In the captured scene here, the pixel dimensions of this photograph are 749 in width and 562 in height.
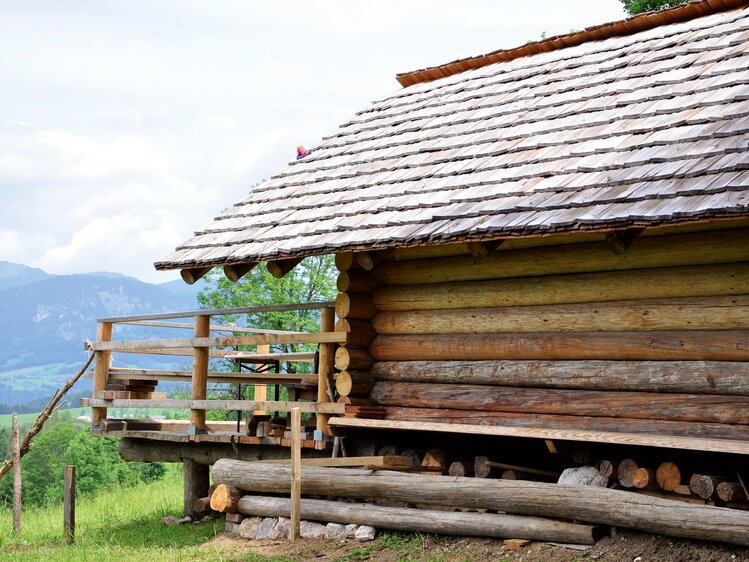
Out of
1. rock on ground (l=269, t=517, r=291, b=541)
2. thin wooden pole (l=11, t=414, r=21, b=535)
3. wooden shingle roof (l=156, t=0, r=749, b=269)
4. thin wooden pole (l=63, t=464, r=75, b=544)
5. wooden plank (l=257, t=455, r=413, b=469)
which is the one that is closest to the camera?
wooden shingle roof (l=156, t=0, r=749, b=269)

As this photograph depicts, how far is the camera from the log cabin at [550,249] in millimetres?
8500

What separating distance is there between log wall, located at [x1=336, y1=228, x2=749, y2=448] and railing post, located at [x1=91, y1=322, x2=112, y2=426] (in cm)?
399

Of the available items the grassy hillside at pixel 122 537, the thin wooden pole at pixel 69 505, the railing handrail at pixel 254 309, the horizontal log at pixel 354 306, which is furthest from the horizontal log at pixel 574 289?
the thin wooden pole at pixel 69 505

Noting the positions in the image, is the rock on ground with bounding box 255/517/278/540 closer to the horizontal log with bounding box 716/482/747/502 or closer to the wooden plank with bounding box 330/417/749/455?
the wooden plank with bounding box 330/417/749/455

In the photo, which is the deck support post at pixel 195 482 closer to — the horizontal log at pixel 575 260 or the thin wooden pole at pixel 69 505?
the thin wooden pole at pixel 69 505

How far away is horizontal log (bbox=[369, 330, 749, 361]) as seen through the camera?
8562mm

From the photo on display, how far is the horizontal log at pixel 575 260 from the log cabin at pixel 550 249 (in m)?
0.02

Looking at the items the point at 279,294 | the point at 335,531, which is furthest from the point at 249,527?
the point at 279,294

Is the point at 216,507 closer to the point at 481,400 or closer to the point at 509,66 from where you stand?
the point at 481,400

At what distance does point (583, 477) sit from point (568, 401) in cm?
69

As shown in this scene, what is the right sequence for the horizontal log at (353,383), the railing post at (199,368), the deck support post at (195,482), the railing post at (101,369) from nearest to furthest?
the horizontal log at (353,383) < the railing post at (199,368) < the railing post at (101,369) < the deck support post at (195,482)

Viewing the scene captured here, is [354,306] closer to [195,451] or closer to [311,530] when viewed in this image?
[311,530]

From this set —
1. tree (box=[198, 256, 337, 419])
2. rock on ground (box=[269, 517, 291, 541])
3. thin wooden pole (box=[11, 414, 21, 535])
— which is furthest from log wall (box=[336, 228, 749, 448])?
tree (box=[198, 256, 337, 419])

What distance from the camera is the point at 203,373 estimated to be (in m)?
12.5
